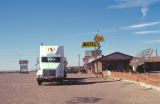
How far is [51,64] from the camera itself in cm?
3612

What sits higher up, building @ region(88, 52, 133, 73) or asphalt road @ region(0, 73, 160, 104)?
building @ region(88, 52, 133, 73)

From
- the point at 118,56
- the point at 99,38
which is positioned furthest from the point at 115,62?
the point at 99,38

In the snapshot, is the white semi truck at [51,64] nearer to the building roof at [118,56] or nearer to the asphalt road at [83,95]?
the asphalt road at [83,95]

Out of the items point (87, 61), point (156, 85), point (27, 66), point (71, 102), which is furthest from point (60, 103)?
point (27, 66)

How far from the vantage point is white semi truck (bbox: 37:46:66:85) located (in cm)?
3584

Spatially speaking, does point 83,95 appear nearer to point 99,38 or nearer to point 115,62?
point 99,38

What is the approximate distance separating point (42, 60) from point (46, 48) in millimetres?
1345

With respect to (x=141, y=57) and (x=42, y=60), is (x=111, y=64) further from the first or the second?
(x=42, y=60)

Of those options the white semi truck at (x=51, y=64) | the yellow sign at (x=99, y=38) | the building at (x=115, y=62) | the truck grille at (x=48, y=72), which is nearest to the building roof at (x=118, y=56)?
the building at (x=115, y=62)

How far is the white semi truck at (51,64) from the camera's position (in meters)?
35.8

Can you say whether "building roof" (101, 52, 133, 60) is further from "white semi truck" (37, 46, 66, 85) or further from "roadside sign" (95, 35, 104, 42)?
"white semi truck" (37, 46, 66, 85)

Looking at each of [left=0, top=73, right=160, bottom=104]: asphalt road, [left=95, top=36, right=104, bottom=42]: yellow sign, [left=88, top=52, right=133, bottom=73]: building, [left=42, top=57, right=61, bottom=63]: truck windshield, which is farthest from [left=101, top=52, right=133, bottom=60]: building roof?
[left=0, top=73, right=160, bottom=104]: asphalt road

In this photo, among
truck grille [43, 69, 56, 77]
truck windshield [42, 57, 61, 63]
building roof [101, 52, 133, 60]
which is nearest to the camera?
truck grille [43, 69, 56, 77]

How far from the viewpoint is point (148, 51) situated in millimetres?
40938
